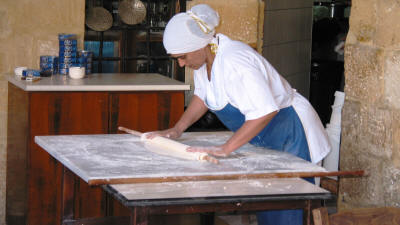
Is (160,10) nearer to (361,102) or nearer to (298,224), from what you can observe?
(361,102)

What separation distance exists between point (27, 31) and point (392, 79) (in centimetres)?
295

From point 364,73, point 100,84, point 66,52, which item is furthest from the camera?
point 66,52

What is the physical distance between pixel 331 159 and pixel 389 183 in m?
1.27

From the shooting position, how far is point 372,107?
3.79 m

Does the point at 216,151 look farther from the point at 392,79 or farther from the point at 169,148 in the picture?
the point at 392,79

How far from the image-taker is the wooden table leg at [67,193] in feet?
11.4

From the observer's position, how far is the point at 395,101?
3.60 m

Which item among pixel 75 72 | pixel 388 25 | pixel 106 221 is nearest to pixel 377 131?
pixel 388 25

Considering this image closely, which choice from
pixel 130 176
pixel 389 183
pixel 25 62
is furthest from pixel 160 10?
pixel 130 176

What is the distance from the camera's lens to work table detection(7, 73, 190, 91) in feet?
15.0

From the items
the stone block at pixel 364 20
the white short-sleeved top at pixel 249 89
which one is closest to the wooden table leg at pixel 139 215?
the white short-sleeved top at pixel 249 89

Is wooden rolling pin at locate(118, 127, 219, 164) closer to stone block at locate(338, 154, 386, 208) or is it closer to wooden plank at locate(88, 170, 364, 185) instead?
wooden plank at locate(88, 170, 364, 185)

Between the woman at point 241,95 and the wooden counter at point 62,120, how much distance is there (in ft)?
3.59

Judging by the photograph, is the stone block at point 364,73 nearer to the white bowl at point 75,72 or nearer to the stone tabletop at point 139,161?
the stone tabletop at point 139,161
